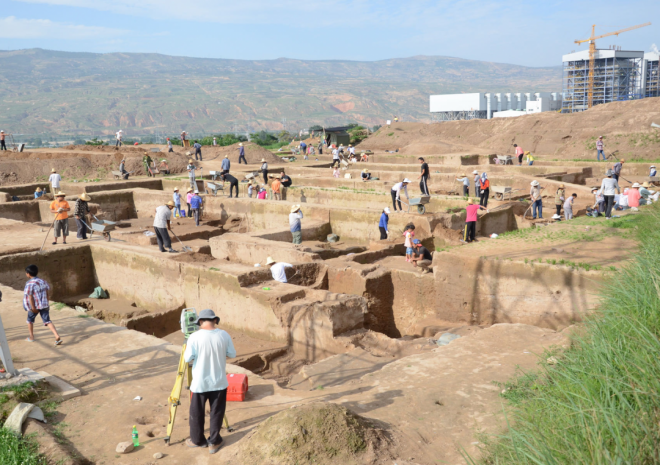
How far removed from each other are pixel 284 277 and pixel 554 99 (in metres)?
80.5

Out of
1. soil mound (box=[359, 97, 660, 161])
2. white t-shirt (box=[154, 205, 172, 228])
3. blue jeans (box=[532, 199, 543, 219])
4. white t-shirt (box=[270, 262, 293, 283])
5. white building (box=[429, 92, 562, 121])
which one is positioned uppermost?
white building (box=[429, 92, 562, 121])

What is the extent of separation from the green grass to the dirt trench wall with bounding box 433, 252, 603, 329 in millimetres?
3765

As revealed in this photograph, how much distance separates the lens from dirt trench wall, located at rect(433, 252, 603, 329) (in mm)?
8609

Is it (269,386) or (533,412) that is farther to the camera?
(269,386)

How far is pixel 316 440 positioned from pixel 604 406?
87.7 inches

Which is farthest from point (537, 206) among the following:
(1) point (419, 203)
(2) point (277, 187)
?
(2) point (277, 187)

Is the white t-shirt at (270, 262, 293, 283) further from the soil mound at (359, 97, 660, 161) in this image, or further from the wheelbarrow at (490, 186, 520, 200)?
the soil mound at (359, 97, 660, 161)

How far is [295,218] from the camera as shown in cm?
1370

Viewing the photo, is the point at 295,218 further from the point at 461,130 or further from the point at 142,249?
the point at 461,130

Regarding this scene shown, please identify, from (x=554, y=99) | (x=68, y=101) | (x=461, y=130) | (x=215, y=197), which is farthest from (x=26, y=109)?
(x=215, y=197)

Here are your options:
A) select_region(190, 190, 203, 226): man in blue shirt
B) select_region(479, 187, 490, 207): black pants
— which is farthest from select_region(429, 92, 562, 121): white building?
select_region(190, 190, 203, 226): man in blue shirt

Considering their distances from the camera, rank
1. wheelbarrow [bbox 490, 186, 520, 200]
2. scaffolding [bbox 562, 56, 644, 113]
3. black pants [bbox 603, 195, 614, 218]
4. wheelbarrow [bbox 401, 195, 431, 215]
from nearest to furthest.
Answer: black pants [bbox 603, 195, 614, 218] → wheelbarrow [bbox 401, 195, 431, 215] → wheelbarrow [bbox 490, 186, 520, 200] → scaffolding [bbox 562, 56, 644, 113]

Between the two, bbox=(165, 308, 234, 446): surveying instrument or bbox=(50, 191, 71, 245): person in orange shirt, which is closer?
bbox=(165, 308, 234, 446): surveying instrument

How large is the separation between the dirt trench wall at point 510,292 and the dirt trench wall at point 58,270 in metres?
8.34
